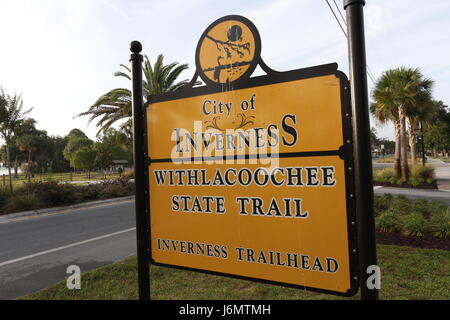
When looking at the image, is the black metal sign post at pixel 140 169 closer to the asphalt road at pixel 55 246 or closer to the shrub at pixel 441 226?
the asphalt road at pixel 55 246

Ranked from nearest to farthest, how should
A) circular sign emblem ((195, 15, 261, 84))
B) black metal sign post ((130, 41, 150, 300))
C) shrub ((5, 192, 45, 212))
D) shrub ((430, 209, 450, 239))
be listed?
circular sign emblem ((195, 15, 261, 84)), black metal sign post ((130, 41, 150, 300)), shrub ((430, 209, 450, 239)), shrub ((5, 192, 45, 212))

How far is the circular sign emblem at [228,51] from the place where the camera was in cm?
184

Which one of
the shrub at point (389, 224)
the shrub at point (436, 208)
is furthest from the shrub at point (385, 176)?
the shrub at point (389, 224)

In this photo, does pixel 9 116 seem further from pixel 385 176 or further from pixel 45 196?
pixel 385 176

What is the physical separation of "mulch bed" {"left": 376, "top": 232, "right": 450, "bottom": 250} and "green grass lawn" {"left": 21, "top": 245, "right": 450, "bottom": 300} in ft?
1.96

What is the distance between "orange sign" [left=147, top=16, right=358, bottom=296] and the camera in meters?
1.59

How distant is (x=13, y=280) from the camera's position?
4168 mm

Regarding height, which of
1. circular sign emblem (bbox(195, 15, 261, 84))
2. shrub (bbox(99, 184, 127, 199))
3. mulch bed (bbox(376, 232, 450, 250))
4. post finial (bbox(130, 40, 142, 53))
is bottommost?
mulch bed (bbox(376, 232, 450, 250))

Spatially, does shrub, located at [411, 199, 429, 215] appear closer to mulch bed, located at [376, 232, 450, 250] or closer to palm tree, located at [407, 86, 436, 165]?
mulch bed, located at [376, 232, 450, 250]

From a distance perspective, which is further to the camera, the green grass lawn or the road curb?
the road curb

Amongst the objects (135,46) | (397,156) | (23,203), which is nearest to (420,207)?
(135,46)

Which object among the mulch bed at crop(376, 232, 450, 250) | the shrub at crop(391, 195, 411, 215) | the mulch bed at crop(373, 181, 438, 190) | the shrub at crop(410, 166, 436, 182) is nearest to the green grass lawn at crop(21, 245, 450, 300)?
the mulch bed at crop(376, 232, 450, 250)

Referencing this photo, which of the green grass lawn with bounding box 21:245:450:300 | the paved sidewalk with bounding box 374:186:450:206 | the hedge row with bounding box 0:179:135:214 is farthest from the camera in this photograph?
the paved sidewalk with bounding box 374:186:450:206
